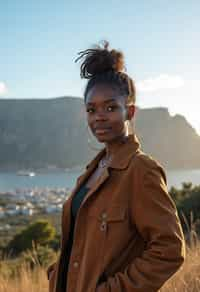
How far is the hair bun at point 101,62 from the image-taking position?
1.49m

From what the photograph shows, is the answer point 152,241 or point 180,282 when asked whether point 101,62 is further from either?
point 180,282

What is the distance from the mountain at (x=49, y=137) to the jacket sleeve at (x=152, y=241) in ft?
269

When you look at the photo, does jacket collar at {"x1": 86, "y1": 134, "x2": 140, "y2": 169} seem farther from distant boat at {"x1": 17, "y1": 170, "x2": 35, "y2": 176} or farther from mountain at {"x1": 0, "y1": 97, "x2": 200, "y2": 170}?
distant boat at {"x1": 17, "y1": 170, "x2": 35, "y2": 176}

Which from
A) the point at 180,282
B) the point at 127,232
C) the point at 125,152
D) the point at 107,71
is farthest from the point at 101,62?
the point at 180,282

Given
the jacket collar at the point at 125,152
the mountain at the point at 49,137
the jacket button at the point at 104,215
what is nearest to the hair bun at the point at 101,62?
the jacket collar at the point at 125,152

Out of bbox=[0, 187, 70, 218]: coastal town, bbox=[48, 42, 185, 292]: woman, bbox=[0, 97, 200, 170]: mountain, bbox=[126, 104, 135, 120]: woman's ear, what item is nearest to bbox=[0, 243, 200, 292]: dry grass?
bbox=[48, 42, 185, 292]: woman

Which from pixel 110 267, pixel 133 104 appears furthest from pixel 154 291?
pixel 133 104

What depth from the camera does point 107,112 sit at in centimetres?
144

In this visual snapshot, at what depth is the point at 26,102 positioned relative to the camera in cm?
9475

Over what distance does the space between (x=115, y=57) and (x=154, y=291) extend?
29.3 inches

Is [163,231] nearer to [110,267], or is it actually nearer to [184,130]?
[110,267]

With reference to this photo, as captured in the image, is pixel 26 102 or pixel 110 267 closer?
pixel 110 267

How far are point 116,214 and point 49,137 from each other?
86600mm

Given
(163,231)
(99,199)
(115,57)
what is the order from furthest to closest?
(115,57) → (99,199) → (163,231)
